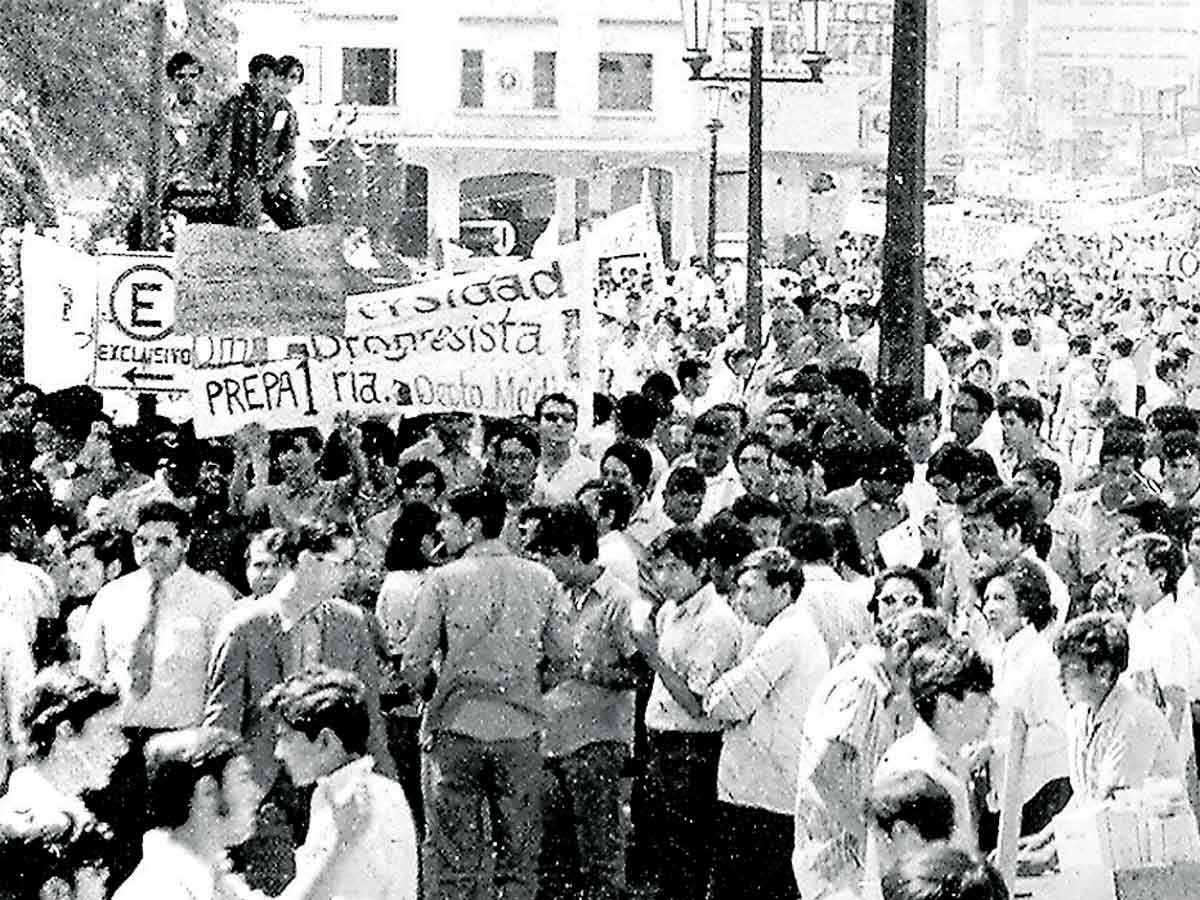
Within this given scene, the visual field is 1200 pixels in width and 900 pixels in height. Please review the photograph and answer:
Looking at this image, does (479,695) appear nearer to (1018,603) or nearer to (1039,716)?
(1018,603)

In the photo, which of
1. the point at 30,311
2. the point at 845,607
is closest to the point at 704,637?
the point at 845,607

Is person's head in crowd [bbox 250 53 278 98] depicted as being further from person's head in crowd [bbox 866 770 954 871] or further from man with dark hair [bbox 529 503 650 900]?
person's head in crowd [bbox 866 770 954 871]

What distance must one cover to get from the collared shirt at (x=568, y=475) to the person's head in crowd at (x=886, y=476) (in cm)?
170

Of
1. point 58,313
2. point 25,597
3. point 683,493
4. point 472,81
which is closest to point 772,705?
point 683,493

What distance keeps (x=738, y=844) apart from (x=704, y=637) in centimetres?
71

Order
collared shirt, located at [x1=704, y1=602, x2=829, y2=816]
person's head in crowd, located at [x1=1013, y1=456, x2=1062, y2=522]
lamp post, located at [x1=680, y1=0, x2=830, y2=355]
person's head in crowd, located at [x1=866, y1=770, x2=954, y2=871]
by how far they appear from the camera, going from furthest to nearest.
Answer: lamp post, located at [x1=680, y1=0, x2=830, y2=355] < person's head in crowd, located at [x1=1013, y1=456, x2=1062, y2=522] < collared shirt, located at [x1=704, y1=602, x2=829, y2=816] < person's head in crowd, located at [x1=866, y1=770, x2=954, y2=871]

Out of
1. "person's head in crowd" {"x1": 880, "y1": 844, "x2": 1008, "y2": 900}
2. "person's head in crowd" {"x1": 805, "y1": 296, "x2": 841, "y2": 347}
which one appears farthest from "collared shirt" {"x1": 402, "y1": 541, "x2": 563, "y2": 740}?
"person's head in crowd" {"x1": 805, "y1": 296, "x2": 841, "y2": 347}

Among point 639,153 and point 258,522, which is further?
point 639,153

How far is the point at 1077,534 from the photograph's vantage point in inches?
443

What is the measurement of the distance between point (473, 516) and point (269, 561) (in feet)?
2.35

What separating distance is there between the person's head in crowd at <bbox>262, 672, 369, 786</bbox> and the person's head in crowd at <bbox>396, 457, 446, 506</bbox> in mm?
4099

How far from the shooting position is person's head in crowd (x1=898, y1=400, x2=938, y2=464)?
12453 millimetres

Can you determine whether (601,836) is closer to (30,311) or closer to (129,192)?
(30,311)

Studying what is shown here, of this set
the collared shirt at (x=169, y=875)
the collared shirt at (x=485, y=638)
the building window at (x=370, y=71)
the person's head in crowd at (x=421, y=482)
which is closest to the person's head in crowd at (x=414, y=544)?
the person's head in crowd at (x=421, y=482)
